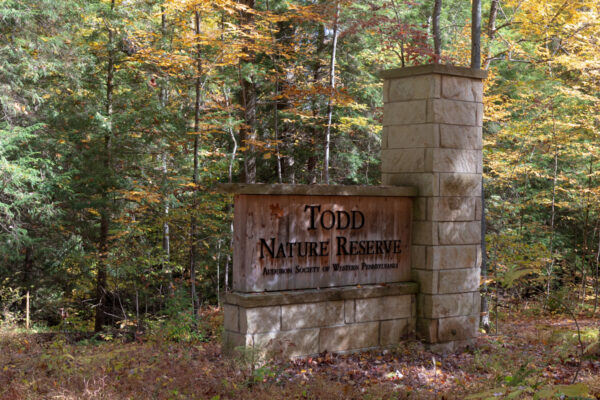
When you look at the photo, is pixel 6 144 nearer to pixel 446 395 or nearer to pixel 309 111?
pixel 309 111

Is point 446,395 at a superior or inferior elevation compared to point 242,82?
inferior

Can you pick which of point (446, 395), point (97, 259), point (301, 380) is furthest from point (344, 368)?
point (97, 259)

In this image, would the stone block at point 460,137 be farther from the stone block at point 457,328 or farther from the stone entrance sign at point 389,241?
the stone block at point 457,328

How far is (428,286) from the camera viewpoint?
292 inches

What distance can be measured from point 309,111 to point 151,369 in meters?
12.3

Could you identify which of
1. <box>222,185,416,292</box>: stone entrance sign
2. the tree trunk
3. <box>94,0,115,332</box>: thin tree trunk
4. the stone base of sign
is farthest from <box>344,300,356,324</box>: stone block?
the tree trunk

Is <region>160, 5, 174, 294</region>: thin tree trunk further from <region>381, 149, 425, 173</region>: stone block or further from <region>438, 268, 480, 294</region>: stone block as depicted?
<region>438, 268, 480, 294</region>: stone block

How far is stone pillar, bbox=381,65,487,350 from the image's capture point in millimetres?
7418

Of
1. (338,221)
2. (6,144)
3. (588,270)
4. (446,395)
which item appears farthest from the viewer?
(588,270)

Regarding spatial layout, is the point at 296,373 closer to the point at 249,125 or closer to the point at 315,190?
the point at 315,190

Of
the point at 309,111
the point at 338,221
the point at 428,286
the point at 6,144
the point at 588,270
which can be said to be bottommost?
the point at 588,270

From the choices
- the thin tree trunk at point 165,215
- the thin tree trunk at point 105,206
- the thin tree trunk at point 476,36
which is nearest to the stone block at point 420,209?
the thin tree trunk at point 476,36

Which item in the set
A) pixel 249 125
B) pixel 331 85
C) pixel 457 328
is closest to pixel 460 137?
pixel 457 328

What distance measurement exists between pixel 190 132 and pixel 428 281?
27.7 ft
